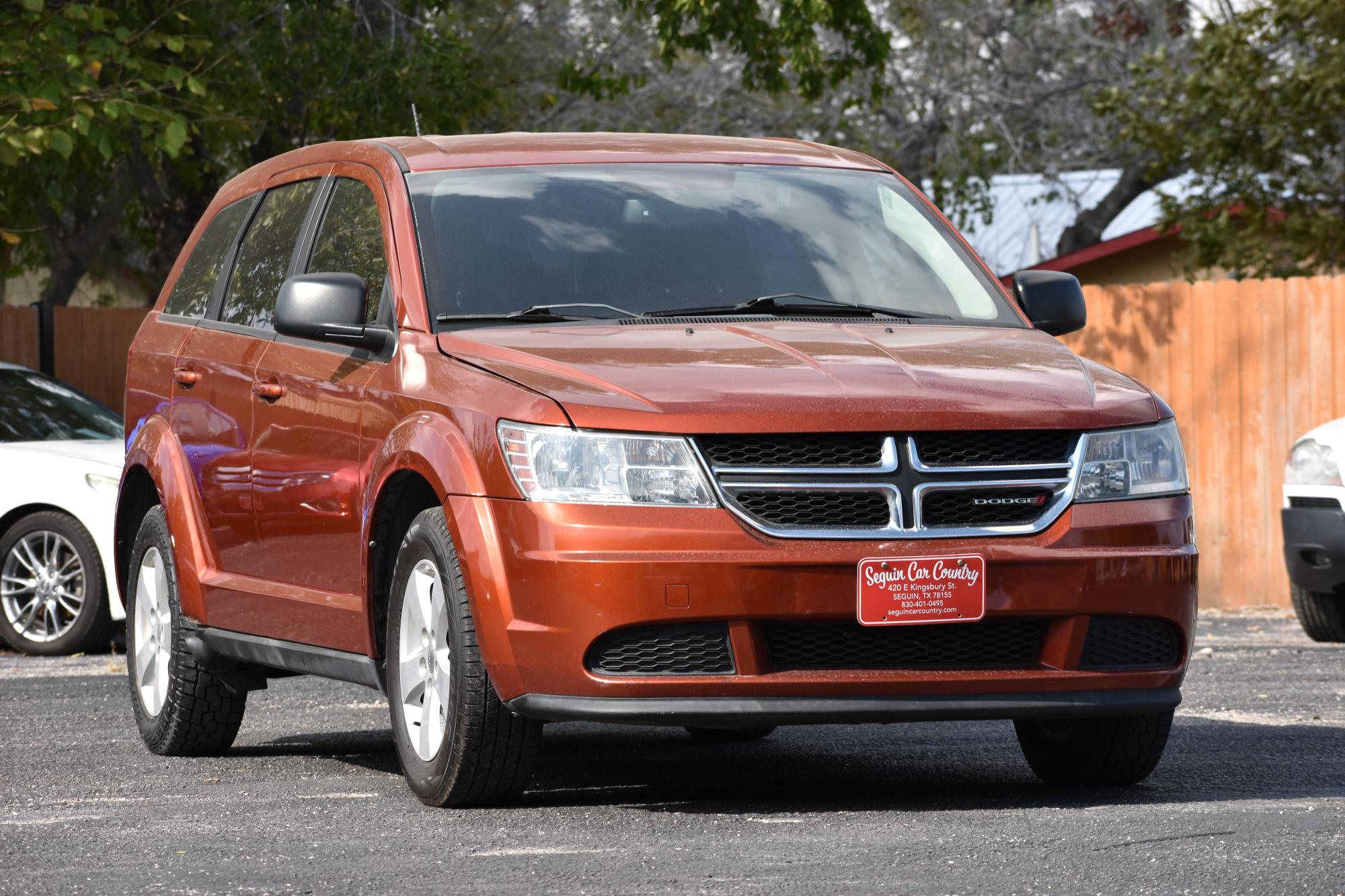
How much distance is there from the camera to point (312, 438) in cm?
652

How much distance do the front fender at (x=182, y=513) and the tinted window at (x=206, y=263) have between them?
0.47 meters

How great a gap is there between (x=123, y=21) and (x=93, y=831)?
11322 millimetres

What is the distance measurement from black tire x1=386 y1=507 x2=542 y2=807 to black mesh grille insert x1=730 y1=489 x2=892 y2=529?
2.57 ft

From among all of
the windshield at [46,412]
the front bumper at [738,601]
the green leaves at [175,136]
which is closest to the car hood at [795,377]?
the front bumper at [738,601]

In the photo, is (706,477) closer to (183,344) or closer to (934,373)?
(934,373)

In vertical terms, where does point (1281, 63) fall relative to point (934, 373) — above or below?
above

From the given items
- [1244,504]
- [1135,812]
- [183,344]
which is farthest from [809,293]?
[1244,504]

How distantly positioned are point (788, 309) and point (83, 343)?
10.6 m

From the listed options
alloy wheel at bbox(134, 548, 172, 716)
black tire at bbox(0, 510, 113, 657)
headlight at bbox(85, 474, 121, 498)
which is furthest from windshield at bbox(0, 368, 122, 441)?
alloy wheel at bbox(134, 548, 172, 716)

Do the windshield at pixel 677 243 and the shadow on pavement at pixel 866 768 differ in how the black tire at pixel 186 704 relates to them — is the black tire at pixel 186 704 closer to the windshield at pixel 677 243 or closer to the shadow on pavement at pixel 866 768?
the shadow on pavement at pixel 866 768

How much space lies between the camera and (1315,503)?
11328 millimetres

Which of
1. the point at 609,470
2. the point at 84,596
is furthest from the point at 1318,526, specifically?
the point at 609,470

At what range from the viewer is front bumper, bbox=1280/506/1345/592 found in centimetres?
1115

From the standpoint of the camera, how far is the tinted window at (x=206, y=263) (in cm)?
786
